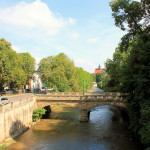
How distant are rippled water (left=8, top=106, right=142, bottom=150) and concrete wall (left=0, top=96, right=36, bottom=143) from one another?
1258 mm

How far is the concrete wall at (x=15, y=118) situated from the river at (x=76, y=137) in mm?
1236

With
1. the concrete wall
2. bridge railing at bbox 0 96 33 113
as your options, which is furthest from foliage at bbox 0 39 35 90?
bridge railing at bbox 0 96 33 113

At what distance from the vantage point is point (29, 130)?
82.8ft

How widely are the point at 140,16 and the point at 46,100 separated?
21466mm

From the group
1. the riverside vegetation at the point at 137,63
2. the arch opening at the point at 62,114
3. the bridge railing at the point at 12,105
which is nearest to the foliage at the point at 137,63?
the riverside vegetation at the point at 137,63

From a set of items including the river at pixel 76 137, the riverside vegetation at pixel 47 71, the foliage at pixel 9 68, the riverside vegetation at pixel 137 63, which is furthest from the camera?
the riverside vegetation at pixel 47 71

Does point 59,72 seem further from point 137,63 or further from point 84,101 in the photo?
point 137,63

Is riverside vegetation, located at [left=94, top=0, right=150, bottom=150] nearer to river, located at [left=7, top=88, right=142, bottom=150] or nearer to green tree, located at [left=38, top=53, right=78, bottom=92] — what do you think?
river, located at [left=7, top=88, right=142, bottom=150]

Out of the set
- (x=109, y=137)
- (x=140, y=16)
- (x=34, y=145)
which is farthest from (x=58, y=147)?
(x=140, y=16)

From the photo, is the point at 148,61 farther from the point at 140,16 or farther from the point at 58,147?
the point at 58,147

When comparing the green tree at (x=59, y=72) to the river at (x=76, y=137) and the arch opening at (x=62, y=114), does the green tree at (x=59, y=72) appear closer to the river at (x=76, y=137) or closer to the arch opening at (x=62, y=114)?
the arch opening at (x=62, y=114)

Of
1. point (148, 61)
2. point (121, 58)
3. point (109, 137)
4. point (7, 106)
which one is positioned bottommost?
point (109, 137)

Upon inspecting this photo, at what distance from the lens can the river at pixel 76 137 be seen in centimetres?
1941

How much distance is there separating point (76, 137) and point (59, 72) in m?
24.8
